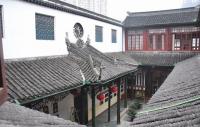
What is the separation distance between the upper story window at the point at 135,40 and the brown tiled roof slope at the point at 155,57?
25.2 inches

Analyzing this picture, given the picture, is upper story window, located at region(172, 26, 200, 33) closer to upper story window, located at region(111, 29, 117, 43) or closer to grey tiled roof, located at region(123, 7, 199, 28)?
grey tiled roof, located at region(123, 7, 199, 28)

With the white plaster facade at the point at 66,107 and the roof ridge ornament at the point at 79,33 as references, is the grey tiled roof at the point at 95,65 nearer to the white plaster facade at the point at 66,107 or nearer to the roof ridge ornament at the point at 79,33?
the roof ridge ornament at the point at 79,33

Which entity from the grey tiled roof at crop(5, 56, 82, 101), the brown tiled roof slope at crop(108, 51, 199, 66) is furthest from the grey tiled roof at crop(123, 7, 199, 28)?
the grey tiled roof at crop(5, 56, 82, 101)

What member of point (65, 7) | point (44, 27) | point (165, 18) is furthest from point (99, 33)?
point (165, 18)

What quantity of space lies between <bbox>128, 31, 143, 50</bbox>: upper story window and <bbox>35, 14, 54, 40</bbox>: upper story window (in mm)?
11035

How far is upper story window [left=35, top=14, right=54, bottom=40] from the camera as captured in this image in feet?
30.5

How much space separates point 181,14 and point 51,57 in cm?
1345

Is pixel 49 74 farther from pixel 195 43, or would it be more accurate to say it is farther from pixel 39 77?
pixel 195 43

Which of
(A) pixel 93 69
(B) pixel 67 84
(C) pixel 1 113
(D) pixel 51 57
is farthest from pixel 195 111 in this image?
(D) pixel 51 57

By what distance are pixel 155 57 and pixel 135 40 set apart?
2.63m

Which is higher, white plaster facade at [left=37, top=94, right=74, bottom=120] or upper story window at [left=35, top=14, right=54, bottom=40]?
upper story window at [left=35, top=14, right=54, bottom=40]

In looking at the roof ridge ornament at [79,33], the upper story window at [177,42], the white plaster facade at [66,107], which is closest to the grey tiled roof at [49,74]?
the roof ridge ornament at [79,33]

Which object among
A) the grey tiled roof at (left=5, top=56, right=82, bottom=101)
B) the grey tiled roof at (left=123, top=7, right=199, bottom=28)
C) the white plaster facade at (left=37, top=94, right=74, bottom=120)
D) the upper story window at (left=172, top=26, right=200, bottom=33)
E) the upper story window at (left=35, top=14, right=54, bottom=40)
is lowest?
the white plaster facade at (left=37, top=94, right=74, bottom=120)

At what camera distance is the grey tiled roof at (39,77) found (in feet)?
20.0
